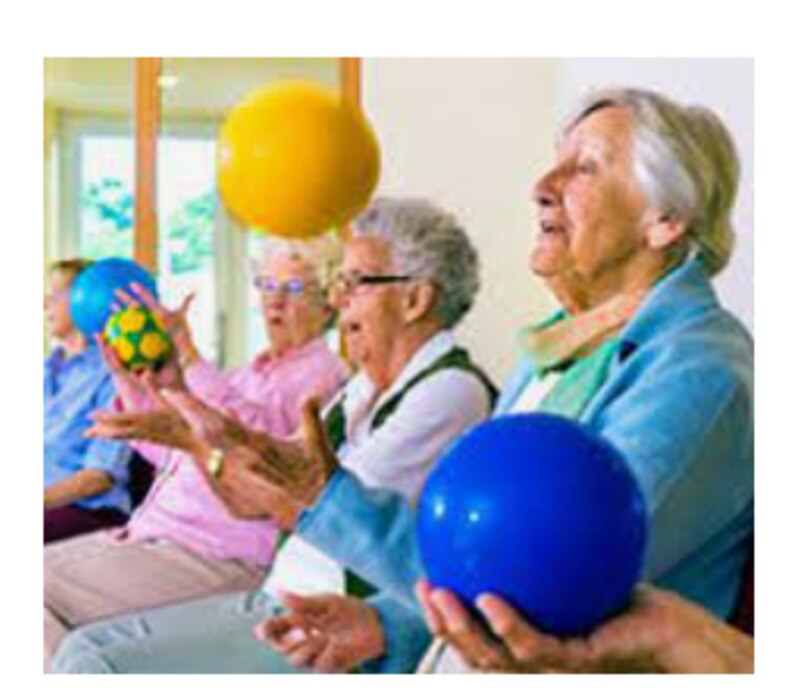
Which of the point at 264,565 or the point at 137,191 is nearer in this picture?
the point at 264,565

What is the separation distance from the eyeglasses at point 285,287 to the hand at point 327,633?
0.95 m

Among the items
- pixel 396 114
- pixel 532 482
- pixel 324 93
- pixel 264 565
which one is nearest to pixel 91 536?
pixel 264 565

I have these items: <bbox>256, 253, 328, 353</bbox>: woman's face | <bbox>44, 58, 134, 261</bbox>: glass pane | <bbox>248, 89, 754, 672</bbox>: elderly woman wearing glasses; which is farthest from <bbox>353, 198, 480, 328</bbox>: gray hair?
<bbox>44, 58, 134, 261</bbox>: glass pane

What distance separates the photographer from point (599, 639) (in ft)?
3.08

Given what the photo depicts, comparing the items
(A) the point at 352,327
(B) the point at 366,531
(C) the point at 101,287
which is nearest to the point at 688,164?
(B) the point at 366,531

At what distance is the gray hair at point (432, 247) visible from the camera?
1.87m

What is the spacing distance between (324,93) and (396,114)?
0.80 meters

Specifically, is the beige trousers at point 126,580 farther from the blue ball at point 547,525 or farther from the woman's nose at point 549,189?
the blue ball at point 547,525

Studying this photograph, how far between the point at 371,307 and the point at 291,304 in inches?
20.6

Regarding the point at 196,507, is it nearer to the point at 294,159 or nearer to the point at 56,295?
the point at 294,159

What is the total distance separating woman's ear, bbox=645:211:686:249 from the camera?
134 cm

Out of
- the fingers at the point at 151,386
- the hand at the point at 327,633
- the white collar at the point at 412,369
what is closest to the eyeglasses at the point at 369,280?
the white collar at the point at 412,369
